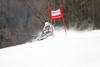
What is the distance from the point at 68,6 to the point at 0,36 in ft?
18.9

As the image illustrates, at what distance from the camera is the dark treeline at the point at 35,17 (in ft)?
40.3

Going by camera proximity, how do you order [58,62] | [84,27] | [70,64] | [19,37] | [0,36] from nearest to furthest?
[70,64] < [58,62] < [0,36] < [84,27] < [19,37]

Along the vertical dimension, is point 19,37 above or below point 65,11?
below

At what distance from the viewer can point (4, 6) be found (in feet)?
59.0

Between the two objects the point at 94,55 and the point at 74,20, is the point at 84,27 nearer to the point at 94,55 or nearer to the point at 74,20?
the point at 74,20

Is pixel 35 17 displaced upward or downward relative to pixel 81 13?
downward

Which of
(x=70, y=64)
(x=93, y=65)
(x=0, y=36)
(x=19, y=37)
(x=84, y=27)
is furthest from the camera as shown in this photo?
(x=19, y=37)

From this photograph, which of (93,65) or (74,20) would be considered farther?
(74,20)

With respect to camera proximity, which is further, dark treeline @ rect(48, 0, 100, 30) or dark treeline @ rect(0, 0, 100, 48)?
dark treeline @ rect(0, 0, 100, 48)

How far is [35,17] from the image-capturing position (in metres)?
16.6

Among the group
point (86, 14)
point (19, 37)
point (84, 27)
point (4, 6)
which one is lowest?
point (19, 37)

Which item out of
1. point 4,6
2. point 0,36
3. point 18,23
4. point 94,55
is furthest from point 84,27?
point 94,55

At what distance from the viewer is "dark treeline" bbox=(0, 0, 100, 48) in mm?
12273

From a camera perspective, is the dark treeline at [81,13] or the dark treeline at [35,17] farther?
the dark treeline at [35,17]
